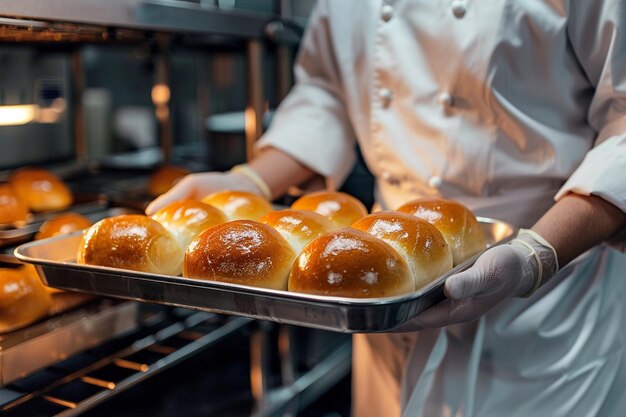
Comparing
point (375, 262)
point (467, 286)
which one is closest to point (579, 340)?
point (467, 286)

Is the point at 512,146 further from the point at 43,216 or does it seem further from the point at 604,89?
the point at 43,216

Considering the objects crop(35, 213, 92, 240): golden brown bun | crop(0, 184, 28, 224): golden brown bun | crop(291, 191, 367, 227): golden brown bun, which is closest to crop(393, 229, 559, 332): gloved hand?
crop(291, 191, 367, 227): golden brown bun

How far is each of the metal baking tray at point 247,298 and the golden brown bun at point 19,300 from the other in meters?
0.14

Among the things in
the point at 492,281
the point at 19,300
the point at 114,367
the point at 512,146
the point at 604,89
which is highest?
the point at 604,89

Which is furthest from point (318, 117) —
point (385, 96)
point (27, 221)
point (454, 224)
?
point (27, 221)

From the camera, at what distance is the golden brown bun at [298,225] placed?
1082 mm

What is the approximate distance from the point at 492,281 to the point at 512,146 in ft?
1.41

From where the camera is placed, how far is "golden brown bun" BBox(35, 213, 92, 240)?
4.47 ft

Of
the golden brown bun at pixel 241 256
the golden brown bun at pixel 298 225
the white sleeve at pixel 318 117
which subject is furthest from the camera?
the white sleeve at pixel 318 117

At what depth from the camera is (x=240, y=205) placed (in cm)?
124

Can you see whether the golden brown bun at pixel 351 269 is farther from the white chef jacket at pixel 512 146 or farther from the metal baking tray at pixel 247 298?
the white chef jacket at pixel 512 146

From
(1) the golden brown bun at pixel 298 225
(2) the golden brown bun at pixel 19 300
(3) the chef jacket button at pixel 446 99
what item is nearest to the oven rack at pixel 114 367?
(2) the golden brown bun at pixel 19 300

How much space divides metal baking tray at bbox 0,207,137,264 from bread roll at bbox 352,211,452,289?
0.68 m

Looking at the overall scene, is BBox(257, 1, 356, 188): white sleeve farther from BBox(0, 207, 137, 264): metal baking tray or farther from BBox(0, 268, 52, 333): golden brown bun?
BBox(0, 268, 52, 333): golden brown bun
